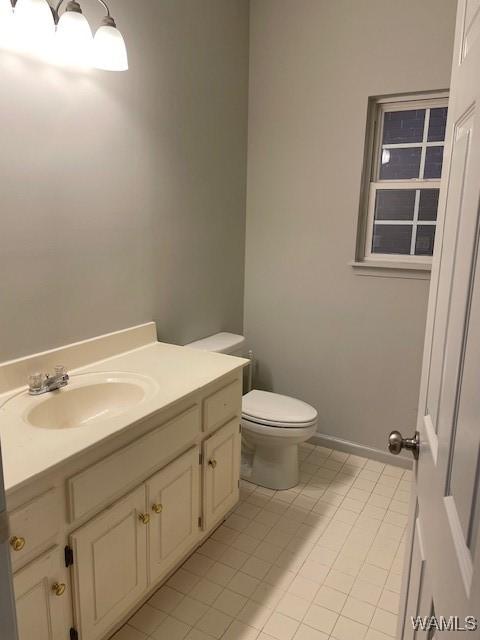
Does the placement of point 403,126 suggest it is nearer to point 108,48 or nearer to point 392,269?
point 392,269

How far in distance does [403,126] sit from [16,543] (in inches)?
101

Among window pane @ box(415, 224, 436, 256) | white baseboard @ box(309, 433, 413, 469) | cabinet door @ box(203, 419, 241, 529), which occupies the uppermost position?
window pane @ box(415, 224, 436, 256)

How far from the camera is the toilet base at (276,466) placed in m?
2.48

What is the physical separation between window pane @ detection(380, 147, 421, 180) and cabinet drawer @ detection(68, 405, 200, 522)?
174cm

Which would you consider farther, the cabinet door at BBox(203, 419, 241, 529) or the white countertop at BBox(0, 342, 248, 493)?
the cabinet door at BBox(203, 419, 241, 529)

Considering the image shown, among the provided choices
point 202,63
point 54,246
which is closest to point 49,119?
point 54,246

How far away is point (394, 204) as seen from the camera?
2625mm

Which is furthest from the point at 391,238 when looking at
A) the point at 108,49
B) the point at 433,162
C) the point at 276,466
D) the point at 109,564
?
the point at 109,564

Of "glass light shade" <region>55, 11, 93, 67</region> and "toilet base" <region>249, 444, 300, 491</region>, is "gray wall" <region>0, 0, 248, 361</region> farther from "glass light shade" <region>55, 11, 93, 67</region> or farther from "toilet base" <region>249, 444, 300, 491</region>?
"toilet base" <region>249, 444, 300, 491</region>

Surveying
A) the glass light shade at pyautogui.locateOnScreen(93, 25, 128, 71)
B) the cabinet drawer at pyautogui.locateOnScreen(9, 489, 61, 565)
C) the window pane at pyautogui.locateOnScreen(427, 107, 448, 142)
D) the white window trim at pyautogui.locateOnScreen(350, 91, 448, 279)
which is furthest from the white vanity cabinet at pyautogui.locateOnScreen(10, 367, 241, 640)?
the window pane at pyautogui.locateOnScreen(427, 107, 448, 142)

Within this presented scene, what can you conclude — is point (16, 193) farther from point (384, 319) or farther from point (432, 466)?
point (384, 319)

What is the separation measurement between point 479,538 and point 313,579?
5.08 feet

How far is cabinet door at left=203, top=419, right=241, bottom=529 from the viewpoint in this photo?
1930mm

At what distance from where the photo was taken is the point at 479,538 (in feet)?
1.87
